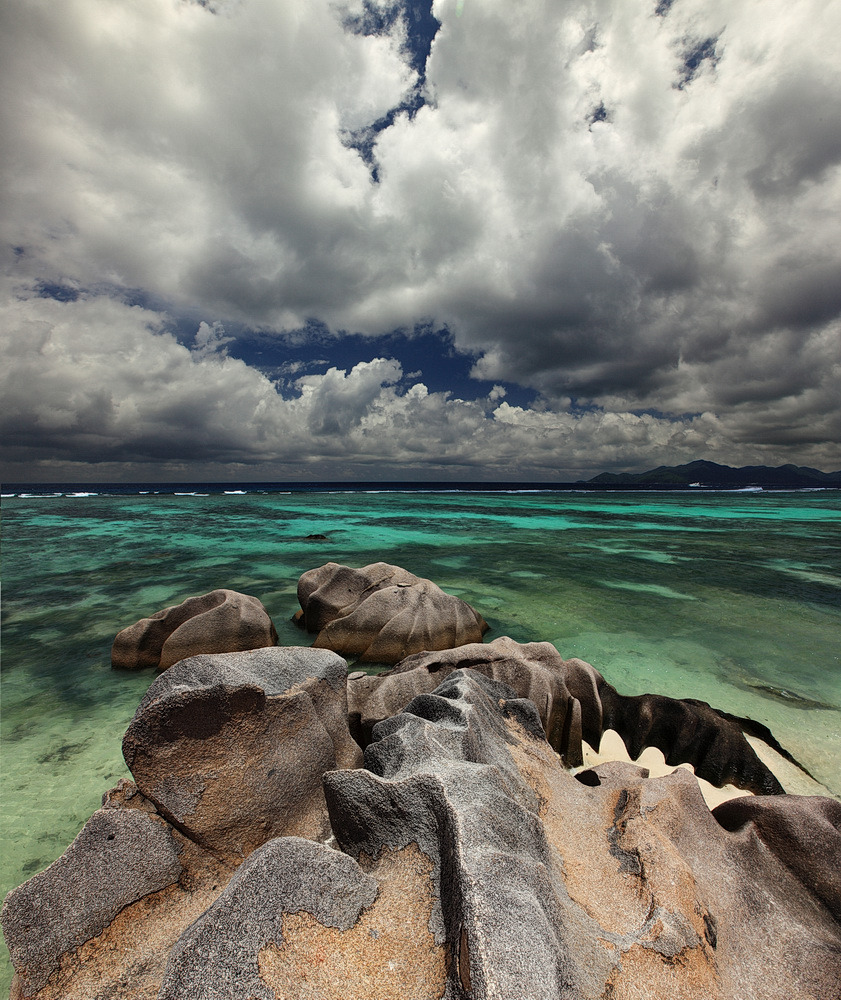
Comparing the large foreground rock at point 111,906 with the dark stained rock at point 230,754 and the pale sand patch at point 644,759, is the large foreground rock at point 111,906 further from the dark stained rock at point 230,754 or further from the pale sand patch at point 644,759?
the pale sand patch at point 644,759

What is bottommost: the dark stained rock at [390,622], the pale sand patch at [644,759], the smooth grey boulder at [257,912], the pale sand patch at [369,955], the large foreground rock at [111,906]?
the pale sand patch at [644,759]

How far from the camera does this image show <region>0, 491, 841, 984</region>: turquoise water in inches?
194

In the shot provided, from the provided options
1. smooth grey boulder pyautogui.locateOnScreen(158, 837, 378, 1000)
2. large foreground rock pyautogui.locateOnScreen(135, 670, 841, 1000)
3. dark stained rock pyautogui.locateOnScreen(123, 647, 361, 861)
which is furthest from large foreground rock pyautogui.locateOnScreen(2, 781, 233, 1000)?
large foreground rock pyautogui.locateOnScreen(135, 670, 841, 1000)

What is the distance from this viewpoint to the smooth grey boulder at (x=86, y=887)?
1866 millimetres

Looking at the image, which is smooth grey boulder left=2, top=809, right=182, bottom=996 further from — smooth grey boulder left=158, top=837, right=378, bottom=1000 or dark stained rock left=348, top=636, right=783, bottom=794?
dark stained rock left=348, top=636, right=783, bottom=794

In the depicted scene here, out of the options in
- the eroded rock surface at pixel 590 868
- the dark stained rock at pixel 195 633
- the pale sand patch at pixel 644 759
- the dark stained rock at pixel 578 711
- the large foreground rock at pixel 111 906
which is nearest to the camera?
the eroded rock surface at pixel 590 868

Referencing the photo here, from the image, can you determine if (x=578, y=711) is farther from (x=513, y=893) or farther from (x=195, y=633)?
(x=195, y=633)

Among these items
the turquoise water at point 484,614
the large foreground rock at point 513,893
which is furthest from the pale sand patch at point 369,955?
the turquoise water at point 484,614

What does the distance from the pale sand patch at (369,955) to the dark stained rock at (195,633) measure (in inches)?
222

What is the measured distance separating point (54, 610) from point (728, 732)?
13.6 metres

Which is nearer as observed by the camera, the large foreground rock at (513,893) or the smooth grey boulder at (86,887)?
the large foreground rock at (513,893)

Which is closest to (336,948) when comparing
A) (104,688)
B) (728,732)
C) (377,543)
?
(728,732)

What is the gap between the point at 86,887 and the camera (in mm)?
2061

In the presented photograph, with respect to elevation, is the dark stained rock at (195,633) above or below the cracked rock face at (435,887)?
below
